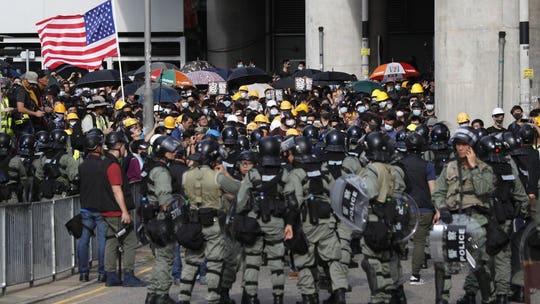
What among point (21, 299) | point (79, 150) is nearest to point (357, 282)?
point (21, 299)

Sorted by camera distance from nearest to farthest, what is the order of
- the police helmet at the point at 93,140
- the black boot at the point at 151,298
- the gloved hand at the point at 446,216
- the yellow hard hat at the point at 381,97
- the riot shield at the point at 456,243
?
the riot shield at the point at 456,243 → the gloved hand at the point at 446,216 → the black boot at the point at 151,298 → the police helmet at the point at 93,140 → the yellow hard hat at the point at 381,97

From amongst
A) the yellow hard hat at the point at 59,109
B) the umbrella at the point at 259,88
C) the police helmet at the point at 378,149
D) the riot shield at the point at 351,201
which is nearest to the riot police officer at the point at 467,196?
the police helmet at the point at 378,149

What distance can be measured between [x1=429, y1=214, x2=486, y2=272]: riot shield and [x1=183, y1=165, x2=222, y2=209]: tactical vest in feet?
7.82

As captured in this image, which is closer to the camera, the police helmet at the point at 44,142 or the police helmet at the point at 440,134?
the police helmet at the point at 440,134

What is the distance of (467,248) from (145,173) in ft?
14.1

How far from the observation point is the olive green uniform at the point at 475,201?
1383cm

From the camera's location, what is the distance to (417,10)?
55.4 meters

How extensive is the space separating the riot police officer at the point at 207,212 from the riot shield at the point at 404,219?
5.79 ft

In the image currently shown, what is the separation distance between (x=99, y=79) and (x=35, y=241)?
16.3 m

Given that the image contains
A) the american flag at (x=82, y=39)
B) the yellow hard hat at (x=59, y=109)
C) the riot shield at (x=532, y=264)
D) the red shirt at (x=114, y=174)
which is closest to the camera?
the riot shield at (x=532, y=264)

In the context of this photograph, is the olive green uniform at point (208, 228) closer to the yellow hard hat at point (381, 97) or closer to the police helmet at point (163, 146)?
the police helmet at point (163, 146)

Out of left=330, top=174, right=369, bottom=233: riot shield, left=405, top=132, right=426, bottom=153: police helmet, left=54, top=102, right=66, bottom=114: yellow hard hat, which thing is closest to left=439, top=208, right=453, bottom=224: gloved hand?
left=330, top=174, right=369, bottom=233: riot shield

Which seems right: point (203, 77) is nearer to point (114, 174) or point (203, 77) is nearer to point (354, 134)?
point (354, 134)

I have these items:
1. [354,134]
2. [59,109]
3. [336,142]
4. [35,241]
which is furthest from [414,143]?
[59,109]
